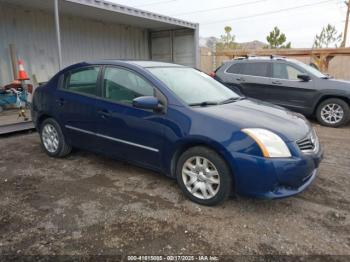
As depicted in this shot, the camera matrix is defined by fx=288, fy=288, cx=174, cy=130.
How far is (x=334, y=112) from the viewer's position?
22.9ft

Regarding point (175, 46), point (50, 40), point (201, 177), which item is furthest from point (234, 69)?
point (50, 40)

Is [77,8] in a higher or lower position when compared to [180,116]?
higher

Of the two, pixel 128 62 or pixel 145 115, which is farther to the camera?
pixel 128 62

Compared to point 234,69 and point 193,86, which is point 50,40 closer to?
point 234,69

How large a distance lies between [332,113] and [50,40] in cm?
875

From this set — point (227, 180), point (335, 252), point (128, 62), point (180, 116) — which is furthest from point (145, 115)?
point (335, 252)

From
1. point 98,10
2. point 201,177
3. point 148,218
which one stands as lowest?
point 148,218

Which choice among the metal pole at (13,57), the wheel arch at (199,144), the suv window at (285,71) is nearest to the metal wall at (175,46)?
the suv window at (285,71)

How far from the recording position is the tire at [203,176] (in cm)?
284

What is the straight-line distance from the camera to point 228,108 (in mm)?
3236

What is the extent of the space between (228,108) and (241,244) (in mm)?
1450

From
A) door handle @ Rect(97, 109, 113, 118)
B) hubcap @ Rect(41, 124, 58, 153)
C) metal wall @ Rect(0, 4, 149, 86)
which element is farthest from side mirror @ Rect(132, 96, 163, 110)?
metal wall @ Rect(0, 4, 149, 86)

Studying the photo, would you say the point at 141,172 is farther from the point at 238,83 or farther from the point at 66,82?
the point at 238,83

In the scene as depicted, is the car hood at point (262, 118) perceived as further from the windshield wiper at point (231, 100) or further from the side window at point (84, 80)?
the side window at point (84, 80)
